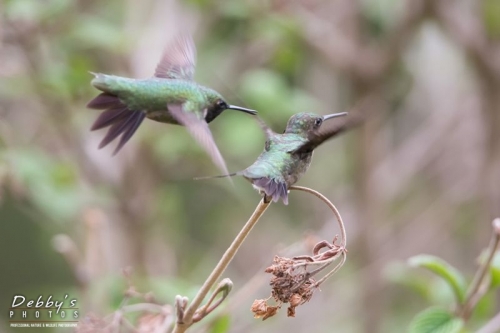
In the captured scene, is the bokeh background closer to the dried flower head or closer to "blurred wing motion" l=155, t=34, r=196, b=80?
"blurred wing motion" l=155, t=34, r=196, b=80

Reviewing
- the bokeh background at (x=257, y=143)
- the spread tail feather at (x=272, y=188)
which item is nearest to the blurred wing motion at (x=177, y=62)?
the spread tail feather at (x=272, y=188)

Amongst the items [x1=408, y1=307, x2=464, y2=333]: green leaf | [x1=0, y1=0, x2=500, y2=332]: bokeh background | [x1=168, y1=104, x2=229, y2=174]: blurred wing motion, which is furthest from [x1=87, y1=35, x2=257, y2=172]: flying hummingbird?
[x1=0, y1=0, x2=500, y2=332]: bokeh background

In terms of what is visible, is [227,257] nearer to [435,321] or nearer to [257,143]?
[435,321]

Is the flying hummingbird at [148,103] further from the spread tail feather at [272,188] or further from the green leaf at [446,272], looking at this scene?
the green leaf at [446,272]

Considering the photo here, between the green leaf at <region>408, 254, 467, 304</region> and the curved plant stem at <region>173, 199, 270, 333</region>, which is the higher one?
the green leaf at <region>408, 254, 467, 304</region>

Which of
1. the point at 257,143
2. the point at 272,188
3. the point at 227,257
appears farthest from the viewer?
the point at 257,143

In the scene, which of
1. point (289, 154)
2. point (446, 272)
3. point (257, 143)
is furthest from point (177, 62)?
point (257, 143)

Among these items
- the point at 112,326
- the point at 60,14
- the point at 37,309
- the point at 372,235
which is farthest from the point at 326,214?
the point at 112,326

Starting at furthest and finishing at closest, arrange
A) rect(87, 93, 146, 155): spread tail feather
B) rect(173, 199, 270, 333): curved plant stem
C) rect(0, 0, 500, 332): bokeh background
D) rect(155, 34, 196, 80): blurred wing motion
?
rect(0, 0, 500, 332): bokeh background < rect(155, 34, 196, 80): blurred wing motion < rect(87, 93, 146, 155): spread tail feather < rect(173, 199, 270, 333): curved plant stem
